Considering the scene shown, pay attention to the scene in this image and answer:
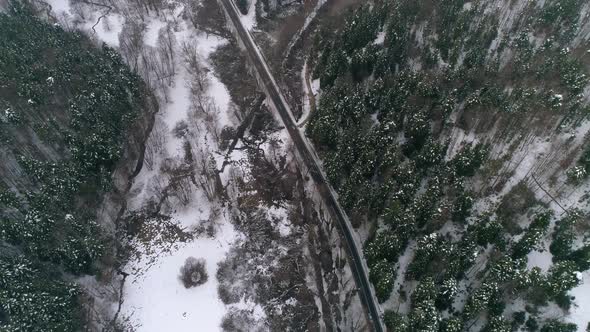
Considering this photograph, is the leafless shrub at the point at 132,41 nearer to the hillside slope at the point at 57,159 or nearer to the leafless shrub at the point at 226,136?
the hillside slope at the point at 57,159

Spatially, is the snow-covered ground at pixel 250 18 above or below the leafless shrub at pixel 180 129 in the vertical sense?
above

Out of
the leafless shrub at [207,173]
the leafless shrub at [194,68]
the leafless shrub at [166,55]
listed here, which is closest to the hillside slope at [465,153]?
the leafless shrub at [207,173]

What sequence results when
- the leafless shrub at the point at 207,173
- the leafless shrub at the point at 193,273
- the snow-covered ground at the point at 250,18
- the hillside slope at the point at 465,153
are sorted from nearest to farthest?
the hillside slope at the point at 465,153, the leafless shrub at the point at 193,273, the leafless shrub at the point at 207,173, the snow-covered ground at the point at 250,18

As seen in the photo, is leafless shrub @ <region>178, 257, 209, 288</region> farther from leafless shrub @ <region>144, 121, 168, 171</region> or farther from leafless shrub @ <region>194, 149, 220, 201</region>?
leafless shrub @ <region>144, 121, 168, 171</region>

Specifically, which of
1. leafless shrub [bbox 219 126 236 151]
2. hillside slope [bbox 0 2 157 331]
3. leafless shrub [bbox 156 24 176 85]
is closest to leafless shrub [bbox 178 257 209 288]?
hillside slope [bbox 0 2 157 331]

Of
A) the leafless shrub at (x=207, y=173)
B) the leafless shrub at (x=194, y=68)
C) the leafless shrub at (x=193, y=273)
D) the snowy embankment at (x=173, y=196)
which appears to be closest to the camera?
the snowy embankment at (x=173, y=196)

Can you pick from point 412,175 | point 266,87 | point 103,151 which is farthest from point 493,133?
point 103,151

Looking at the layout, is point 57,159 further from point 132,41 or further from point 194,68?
point 132,41

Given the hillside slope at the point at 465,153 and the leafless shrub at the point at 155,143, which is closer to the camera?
the hillside slope at the point at 465,153
